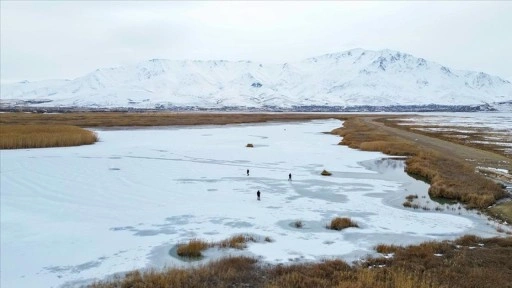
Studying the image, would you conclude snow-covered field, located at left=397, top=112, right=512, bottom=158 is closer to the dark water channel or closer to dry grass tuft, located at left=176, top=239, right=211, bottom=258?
the dark water channel

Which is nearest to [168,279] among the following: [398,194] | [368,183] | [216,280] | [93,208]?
[216,280]

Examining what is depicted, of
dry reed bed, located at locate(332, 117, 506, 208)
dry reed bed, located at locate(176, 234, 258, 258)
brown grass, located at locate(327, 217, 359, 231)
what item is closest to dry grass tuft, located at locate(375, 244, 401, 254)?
brown grass, located at locate(327, 217, 359, 231)

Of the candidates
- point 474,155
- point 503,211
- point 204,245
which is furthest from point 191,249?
point 474,155

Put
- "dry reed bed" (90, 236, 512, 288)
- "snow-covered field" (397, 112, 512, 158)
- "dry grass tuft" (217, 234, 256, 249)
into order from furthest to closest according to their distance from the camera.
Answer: "snow-covered field" (397, 112, 512, 158)
"dry grass tuft" (217, 234, 256, 249)
"dry reed bed" (90, 236, 512, 288)

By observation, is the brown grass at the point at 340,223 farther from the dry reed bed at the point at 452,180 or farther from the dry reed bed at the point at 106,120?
the dry reed bed at the point at 106,120

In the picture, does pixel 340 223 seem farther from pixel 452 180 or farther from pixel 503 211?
pixel 452 180

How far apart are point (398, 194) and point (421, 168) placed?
7753mm

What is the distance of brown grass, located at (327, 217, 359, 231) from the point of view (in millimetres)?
15523

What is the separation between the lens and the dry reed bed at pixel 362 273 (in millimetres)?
10188

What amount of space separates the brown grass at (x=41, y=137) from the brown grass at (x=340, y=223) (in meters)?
32.9

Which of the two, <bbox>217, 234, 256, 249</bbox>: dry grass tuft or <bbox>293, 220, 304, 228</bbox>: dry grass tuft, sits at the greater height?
<bbox>217, 234, 256, 249</bbox>: dry grass tuft

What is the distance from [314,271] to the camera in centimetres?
1106

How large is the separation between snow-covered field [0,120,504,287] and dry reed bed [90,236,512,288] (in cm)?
100

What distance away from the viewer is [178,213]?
17.5m
